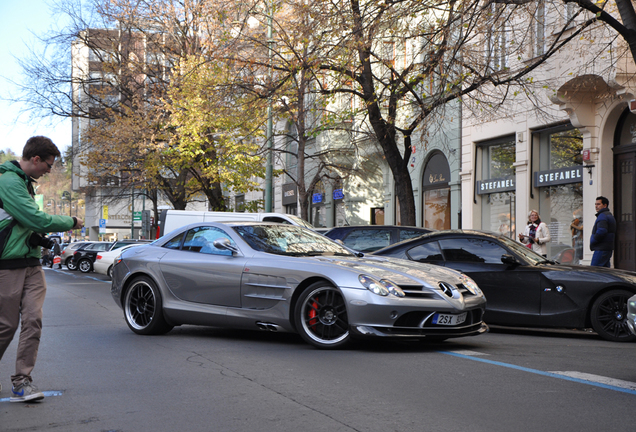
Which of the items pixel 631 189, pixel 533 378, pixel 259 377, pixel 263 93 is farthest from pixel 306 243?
pixel 631 189

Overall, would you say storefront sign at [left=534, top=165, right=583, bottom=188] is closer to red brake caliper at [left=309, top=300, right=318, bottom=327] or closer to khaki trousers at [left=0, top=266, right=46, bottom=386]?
red brake caliper at [left=309, top=300, right=318, bottom=327]

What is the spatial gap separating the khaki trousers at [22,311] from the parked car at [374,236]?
28.2 feet

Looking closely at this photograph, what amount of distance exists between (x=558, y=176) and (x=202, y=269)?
14.4 metres

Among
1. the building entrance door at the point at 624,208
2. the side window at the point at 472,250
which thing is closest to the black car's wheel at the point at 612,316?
Answer: the side window at the point at 472,250

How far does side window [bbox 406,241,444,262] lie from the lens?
10.8m

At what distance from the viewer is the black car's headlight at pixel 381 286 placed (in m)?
7.54

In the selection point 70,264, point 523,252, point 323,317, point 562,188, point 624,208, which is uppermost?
point 562,188

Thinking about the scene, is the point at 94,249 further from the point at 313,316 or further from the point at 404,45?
the point at 313,316

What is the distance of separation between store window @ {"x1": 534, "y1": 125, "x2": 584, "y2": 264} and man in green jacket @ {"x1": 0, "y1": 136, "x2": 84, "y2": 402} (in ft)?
56.0

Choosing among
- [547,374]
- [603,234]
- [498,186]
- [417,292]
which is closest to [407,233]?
[603,234]

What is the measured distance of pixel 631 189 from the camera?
18.8 metres

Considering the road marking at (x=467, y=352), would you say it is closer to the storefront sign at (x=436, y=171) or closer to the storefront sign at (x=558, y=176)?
the storefront sign at (x=558, y=176)

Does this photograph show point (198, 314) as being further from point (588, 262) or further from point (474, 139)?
point (474, 139)

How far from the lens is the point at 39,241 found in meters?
5.49
